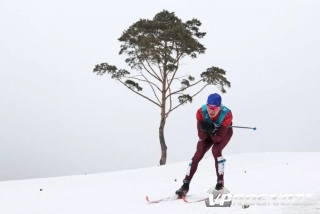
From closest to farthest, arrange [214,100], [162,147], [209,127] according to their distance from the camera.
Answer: [214,100] < [209,127] < [162,147]

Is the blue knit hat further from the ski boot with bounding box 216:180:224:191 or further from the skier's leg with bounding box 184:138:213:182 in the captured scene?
the ski boot with bounding box 216:180:224:191

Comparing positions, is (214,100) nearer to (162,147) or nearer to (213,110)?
(213,110)

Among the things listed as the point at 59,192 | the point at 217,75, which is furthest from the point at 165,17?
the point at 59,192

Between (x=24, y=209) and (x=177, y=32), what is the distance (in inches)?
662

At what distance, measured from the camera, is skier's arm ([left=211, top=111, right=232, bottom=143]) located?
6.18 meters

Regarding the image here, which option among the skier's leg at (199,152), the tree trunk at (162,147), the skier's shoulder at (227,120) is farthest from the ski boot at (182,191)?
the tree trunk at (162,147)

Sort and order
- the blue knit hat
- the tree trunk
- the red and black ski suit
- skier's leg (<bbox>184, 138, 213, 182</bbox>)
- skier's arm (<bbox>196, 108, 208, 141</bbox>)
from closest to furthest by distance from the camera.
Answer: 1. the blue knit hat
2. the red and black ski suit
3. skier's arm (<bbox>196, 108, 208, 141</bbox>)
4. skier's leg (<bbox>184, 138, 213, 182</bbox>)
5. the tree trunk

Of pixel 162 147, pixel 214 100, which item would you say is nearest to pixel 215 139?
pixel 214 100

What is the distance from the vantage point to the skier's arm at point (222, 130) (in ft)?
20.3

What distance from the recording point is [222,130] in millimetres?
6211

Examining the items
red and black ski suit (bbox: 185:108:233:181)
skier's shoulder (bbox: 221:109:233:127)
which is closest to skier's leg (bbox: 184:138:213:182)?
red and black ski suit (bbox: 185:108:233:181)

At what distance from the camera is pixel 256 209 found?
4.59 metres

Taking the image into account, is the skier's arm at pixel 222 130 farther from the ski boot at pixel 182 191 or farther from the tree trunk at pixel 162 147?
the tree trunk at pixel 162 147

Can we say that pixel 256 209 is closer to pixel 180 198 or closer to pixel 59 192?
pixel 180 198
